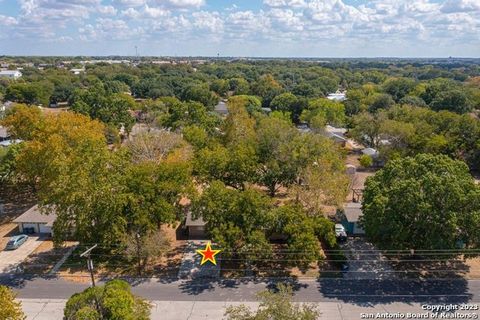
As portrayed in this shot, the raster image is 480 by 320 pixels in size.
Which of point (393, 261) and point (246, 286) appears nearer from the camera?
point (246, 286)

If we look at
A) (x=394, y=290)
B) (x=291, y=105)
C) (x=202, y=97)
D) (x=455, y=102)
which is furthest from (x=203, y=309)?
(x=455, y=102)

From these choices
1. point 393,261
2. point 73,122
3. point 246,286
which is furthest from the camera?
point 73,122

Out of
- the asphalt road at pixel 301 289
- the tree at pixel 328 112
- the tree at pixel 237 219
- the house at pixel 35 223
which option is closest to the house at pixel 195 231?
the tree at pixel 237 219

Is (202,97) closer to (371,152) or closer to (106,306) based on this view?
(371,152)

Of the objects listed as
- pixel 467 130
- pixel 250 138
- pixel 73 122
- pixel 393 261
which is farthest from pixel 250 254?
pixel 467 130

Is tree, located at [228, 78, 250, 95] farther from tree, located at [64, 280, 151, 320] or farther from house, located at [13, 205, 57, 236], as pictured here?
tree, located at [64, 280, 151, 320]

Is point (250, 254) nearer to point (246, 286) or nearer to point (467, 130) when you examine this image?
point (246, 286)

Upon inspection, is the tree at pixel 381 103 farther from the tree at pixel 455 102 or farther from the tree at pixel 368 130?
the tree at pixel 368 130
